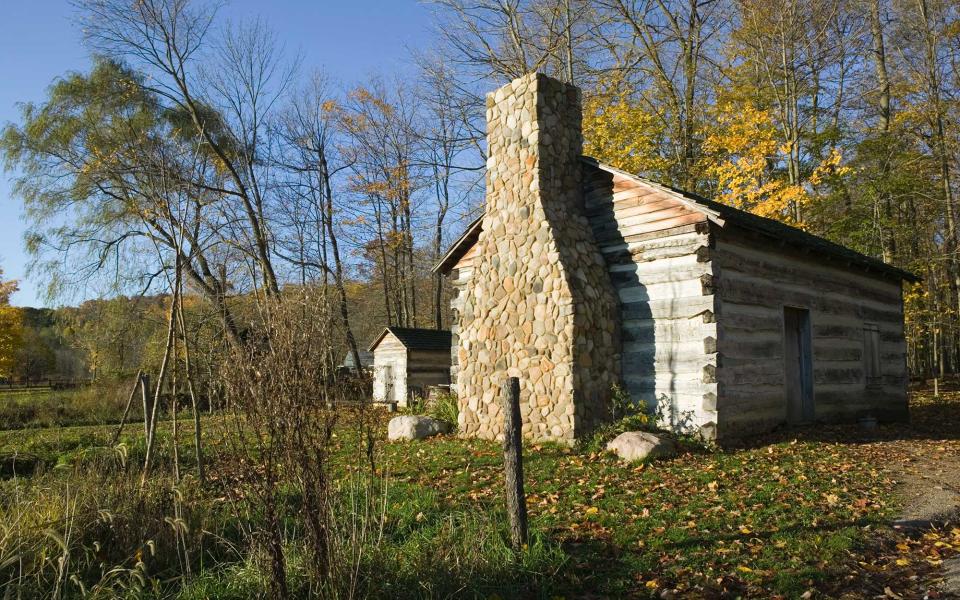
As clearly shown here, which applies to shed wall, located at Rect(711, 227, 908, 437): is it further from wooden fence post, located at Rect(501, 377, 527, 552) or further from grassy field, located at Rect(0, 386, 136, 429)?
grassy field, located at Rect(0, 386, 136, 429)

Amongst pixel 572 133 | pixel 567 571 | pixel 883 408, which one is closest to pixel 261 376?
pixel 567 571

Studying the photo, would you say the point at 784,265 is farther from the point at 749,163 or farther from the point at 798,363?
the point at 749,163

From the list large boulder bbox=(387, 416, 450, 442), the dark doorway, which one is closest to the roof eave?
large boulder bbox=(387, 416, 450, 442)

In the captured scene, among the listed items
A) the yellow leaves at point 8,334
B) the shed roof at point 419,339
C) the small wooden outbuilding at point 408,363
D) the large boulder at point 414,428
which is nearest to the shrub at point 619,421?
the large boulder at point 414,428

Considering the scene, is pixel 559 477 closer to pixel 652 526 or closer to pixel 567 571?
pixel 652 526

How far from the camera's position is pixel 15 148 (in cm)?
2108

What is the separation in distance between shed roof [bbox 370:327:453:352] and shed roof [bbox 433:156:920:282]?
5359mm

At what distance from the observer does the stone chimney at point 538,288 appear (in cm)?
1102

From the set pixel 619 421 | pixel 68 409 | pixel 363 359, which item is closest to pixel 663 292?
pixel 619 421

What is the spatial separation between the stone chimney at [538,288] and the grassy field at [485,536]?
2.92 m

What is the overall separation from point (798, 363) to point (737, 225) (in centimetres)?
379

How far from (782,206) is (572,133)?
7567mm

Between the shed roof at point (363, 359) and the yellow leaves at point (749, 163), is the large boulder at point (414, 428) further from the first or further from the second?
the shed roof at point (363, 359)

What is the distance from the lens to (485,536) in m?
5.41
